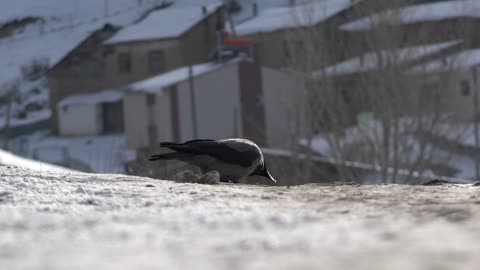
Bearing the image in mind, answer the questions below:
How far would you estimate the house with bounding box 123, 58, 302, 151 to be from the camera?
40625mm

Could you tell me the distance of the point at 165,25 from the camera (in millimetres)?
55594

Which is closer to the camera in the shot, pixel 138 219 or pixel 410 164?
pixel 138 219

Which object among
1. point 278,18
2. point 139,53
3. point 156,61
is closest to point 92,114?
point 139,53

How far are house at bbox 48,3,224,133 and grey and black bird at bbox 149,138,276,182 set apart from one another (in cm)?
4416

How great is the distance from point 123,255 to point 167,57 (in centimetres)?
5002

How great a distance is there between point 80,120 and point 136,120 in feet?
42.1

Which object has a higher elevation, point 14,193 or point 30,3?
point 30,3

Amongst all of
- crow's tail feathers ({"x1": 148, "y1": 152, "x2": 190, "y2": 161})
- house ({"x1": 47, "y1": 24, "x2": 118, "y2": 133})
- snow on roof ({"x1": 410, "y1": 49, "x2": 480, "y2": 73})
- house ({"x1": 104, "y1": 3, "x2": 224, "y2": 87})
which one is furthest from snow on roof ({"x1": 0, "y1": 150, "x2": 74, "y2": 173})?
house ({"x1": 47, "y1": 24, "x2": 118, "y2": 133})

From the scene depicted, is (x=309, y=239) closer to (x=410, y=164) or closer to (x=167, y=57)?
(x=410, y=164)

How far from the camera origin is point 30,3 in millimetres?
77500

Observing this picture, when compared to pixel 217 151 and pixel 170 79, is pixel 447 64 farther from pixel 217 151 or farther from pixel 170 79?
pixel 217 151

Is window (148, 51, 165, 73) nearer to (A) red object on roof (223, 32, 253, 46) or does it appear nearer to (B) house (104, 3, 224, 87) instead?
(B) house (104, 3, 224, 87)

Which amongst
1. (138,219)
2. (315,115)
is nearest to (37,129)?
(315,115)

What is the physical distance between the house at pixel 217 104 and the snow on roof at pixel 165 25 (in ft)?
35.1
